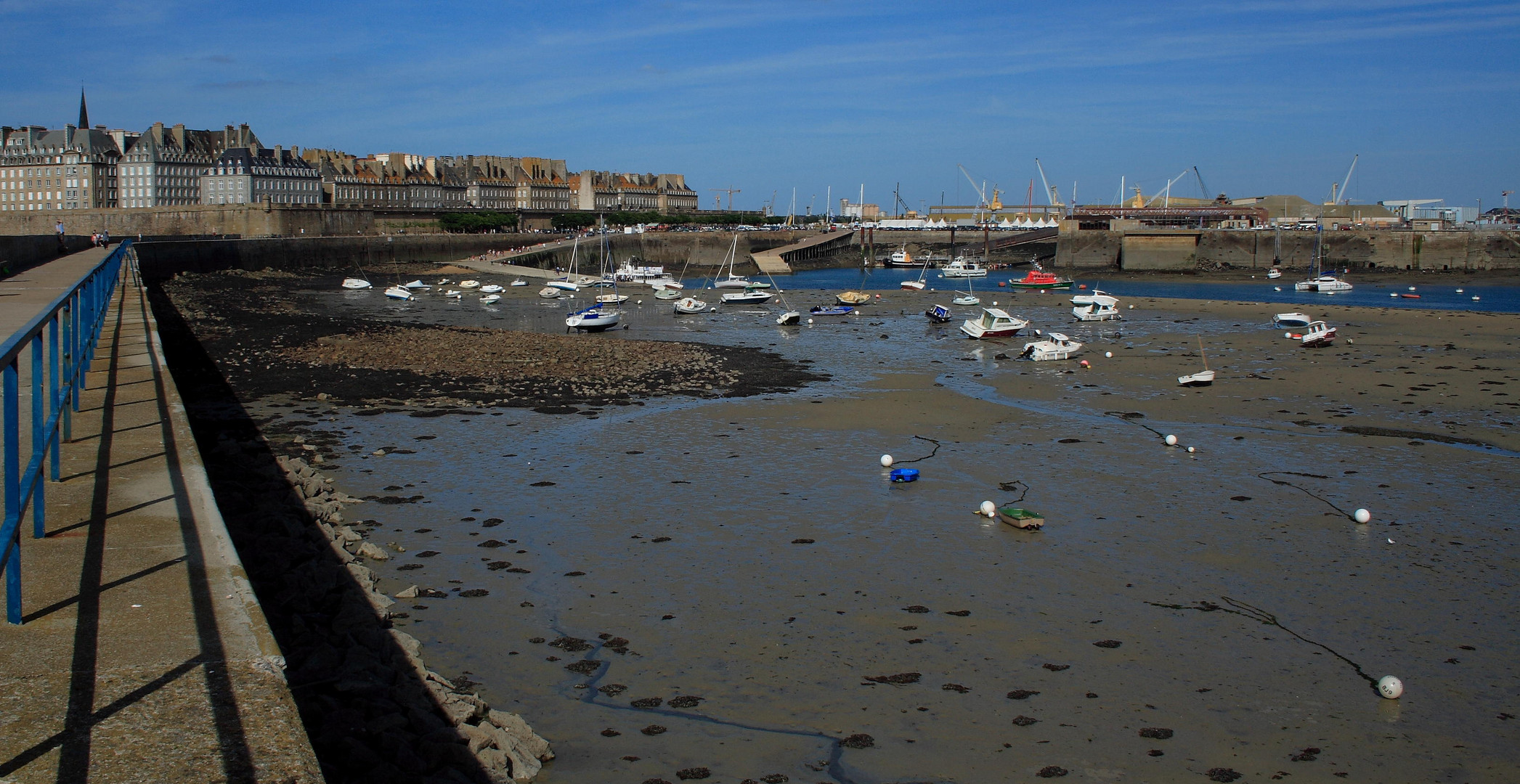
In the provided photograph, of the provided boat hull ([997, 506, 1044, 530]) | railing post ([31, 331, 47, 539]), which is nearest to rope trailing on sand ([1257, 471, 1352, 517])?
boat hull ([997, 506, 1044, 530])

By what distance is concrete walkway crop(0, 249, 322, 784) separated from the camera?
4.16 m

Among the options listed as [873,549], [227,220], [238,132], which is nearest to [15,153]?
[238,132]

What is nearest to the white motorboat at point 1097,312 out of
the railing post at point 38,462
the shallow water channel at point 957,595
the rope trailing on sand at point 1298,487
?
Result: the shallow water channel at point 957,595

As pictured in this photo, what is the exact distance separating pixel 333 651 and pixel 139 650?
3.22 m

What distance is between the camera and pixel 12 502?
520 cm

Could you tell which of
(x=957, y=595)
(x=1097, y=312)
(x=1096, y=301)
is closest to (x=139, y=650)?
(x=957, y=595)

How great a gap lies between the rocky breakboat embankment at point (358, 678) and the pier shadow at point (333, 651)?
0.01m

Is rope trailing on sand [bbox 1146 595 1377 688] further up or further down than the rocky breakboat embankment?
further down

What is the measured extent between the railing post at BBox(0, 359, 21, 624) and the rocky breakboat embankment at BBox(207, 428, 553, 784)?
6.52 ft

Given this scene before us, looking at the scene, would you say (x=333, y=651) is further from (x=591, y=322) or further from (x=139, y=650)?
(x=591, y=322)

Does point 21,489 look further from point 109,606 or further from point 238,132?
point 238,132

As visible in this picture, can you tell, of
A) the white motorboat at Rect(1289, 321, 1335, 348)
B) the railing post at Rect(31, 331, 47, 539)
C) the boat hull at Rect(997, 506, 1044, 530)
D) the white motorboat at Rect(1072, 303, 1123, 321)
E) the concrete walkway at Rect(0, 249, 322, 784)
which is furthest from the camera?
the white motorboat at Rect(1072, 303, 1123, 321)

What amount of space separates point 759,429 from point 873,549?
7487 mm

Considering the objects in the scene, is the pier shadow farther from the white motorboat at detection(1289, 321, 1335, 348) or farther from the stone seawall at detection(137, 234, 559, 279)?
the stone seawall at detection(137, 234, 559, 279)
